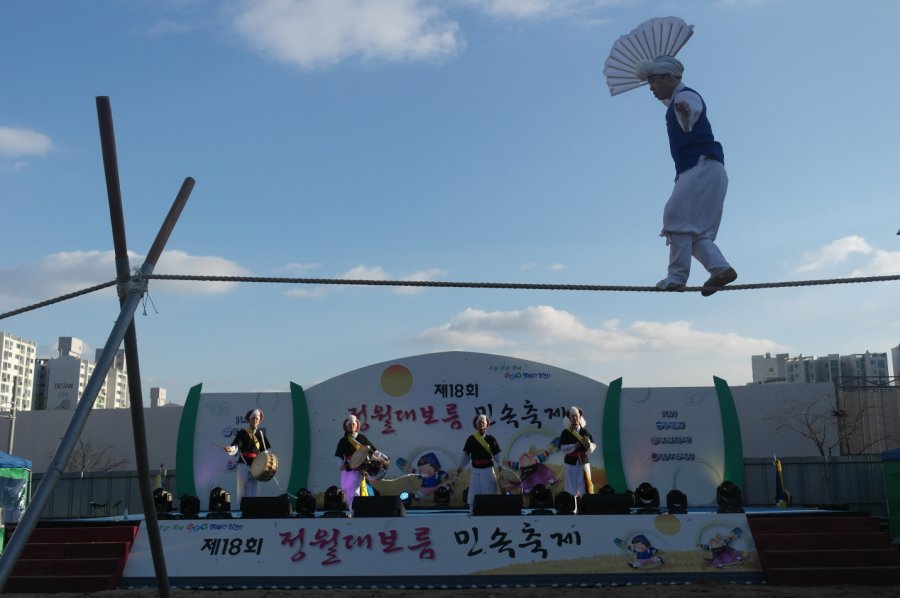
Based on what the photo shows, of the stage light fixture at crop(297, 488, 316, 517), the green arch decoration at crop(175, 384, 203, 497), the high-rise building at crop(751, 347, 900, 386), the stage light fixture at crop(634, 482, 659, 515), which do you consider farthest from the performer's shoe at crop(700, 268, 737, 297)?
the high-rise building at crop(751, 347, 900, 386)

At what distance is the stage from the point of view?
8.00m

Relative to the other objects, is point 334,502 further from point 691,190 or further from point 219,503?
point 691,190

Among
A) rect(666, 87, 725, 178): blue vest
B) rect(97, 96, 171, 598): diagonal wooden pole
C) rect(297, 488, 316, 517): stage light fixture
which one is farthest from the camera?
rect(297, 488, 316, 517): stage light fixture

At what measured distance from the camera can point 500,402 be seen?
1216 centimetres

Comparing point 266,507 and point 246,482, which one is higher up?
point 246,482

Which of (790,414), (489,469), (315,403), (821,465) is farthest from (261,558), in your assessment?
(790,414)

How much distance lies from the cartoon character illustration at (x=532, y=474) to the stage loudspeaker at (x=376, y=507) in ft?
12.0

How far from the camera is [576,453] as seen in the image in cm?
1046

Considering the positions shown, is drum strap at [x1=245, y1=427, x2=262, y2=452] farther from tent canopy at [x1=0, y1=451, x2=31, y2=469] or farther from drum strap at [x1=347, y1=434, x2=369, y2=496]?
tent canopy at [x1=0, y1=451, x2=31, y2=469]

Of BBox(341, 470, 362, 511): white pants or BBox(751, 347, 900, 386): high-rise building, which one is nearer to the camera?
BBox(341, 470, 362, 511): white pants

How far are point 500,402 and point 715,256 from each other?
8044 mm

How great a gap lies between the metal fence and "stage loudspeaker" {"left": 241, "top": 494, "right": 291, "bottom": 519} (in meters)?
4.81

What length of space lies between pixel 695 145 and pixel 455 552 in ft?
16.5

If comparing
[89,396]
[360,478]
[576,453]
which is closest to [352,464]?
[360,478]
